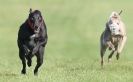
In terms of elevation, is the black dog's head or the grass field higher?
the black dog's head

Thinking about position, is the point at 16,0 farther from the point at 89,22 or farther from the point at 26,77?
the point at 26,77

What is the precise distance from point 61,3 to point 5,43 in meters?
11.9

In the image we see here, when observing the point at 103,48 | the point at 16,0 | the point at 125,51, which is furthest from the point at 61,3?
the point at 103,48

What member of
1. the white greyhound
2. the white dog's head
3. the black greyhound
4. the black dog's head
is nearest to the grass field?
the white greyhound

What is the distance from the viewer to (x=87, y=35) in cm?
3778

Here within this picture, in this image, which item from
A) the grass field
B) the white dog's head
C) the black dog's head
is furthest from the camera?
the grass field

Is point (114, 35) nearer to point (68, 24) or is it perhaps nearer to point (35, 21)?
point (35, 21)

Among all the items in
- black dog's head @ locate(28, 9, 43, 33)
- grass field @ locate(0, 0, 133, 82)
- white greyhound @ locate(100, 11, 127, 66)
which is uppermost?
black dog's head @ locate(28, 9, 43, 33)

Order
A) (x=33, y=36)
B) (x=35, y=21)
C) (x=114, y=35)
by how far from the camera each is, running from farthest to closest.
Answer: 1. (x=114, y=35)
2. (x=33, y=36)
3. (x=35, y=21)

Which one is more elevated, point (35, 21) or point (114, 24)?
point (35, 21)

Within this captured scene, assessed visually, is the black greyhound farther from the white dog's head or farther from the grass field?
the grass field

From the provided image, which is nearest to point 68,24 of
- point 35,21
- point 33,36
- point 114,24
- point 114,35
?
point 114,35

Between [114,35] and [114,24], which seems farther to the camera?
[114,35]

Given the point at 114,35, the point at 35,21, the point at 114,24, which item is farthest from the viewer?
the point at 114,35
